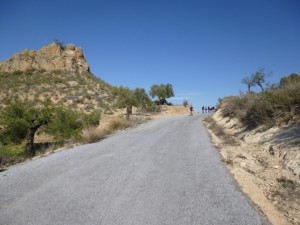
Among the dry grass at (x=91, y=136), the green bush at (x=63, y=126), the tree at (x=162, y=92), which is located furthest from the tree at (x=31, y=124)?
the tree at (x=162, y=92)

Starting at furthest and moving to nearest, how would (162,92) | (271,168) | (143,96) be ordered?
(162,92) < (143,96) < (271,168)

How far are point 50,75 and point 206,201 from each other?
189 feet

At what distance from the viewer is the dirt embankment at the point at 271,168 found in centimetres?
656

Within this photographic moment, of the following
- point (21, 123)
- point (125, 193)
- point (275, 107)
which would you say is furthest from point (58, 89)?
point (125, 193)

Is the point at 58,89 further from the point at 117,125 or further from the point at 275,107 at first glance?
the point at 275,107

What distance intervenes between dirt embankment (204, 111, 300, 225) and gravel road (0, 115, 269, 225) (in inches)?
19.2

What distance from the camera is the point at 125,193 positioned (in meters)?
7.00

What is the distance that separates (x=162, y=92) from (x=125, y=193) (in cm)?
7518

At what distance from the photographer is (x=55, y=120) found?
20.0 meters

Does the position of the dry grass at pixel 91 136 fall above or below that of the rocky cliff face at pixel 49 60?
below

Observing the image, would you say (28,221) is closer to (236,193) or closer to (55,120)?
(236,193)

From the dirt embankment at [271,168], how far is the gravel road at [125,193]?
1.60 ft

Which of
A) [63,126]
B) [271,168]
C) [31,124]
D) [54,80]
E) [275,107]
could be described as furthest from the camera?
[54,80]

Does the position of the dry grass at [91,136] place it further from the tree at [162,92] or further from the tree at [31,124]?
the tree at [162,92]
